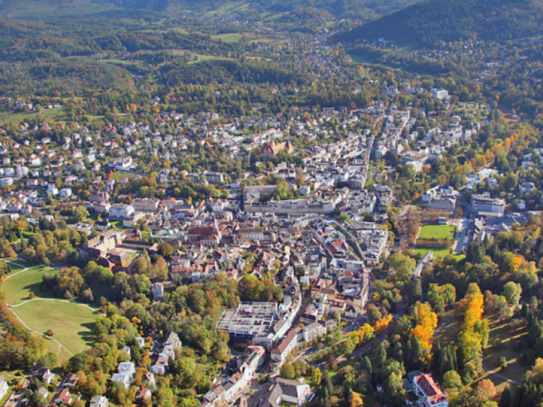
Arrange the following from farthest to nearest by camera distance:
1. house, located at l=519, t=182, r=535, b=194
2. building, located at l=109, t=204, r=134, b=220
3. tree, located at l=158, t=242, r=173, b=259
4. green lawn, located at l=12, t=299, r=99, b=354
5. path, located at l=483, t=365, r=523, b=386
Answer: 1. building, located at l=109, t=204, r=134, b=220
2. house, located at l=519, t=182, r=535, b=194
3. tree, located at l=158, t=242, r=173, b=259
4. green lawn, located at l=12, t=299, r=99, b=354
5. path, located at l=483, t=365, r=523, b=386

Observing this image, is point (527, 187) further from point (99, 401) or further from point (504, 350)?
point (99, 401)

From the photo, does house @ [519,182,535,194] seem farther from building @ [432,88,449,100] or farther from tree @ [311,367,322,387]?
building @ [432,88,449,100]

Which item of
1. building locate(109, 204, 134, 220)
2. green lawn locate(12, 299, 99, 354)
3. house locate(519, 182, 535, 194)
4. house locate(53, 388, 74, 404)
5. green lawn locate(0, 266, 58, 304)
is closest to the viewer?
house locate(53, 388, 74, 404)

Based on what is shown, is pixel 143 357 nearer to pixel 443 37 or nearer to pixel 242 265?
pixel 242 265

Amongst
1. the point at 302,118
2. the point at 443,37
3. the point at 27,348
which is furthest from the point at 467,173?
the point at 443,37

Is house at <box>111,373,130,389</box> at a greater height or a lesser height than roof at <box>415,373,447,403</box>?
lesser

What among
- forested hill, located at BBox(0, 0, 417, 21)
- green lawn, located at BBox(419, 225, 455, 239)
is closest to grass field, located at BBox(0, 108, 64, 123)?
green lawn, located at BBox(419, 225, 455, 239)
